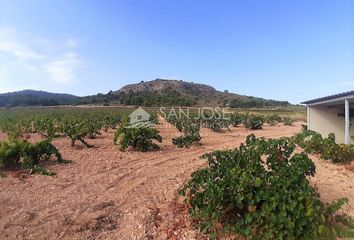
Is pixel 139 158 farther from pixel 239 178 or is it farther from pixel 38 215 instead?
pixel 239 178

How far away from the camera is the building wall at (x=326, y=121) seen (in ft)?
43.1

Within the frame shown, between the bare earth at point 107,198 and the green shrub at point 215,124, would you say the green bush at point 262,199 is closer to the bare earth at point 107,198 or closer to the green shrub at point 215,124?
the bare earth at point 107,198

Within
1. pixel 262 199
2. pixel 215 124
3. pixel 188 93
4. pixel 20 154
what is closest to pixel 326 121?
pixel 215 124

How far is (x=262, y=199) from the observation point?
3.61 meters

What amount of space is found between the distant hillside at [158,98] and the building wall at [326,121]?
3544 centimetres

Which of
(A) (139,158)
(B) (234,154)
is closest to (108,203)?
(B) (234,154)

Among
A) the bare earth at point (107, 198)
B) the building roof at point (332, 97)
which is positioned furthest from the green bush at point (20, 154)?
the building roof at point (332, 97)

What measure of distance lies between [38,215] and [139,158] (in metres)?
4.69

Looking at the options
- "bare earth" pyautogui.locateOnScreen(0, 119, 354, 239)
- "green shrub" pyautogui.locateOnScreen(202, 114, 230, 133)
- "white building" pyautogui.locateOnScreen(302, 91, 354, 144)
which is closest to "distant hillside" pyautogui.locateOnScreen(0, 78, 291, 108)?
"green shrub" pyautogui.locateOnScreen(202, 114, 230, 133)

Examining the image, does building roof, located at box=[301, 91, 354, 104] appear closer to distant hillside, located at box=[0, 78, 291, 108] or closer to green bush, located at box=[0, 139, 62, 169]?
green bush, located at box=[0, 139, 62, 169]

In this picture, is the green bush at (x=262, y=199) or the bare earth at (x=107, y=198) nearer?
the green bush at (x=262, y=199)

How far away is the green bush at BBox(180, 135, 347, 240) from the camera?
133 inches

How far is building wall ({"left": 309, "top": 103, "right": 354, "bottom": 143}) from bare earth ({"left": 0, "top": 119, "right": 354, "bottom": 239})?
4.68m

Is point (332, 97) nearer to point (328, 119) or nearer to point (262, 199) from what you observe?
point (328, 119)
